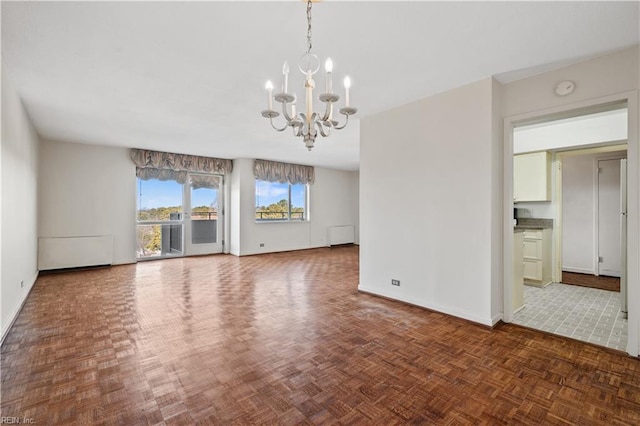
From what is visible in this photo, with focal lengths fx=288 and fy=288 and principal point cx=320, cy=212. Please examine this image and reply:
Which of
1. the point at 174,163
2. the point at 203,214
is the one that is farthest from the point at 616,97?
the point at 203,214

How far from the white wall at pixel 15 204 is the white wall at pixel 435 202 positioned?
375cm

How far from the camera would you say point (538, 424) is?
1536 mm

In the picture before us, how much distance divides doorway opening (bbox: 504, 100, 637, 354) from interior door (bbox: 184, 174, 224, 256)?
6318 millimetres

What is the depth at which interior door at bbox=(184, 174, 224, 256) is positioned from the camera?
6.87 meters

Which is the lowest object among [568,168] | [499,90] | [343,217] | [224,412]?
[224,412]

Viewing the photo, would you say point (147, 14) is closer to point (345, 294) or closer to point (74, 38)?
point (74, 38)

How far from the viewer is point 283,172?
7.77 meters

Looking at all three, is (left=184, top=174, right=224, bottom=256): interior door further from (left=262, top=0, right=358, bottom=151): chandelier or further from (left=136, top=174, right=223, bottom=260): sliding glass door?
(left=262, top=0, right=358, bottom=151): chandelier

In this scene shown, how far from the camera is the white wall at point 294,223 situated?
7.14 meters

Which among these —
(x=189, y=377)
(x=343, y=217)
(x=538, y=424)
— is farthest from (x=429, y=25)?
(x=343, y=217)

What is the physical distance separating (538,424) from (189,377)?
211 cm

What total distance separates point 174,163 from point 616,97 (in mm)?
6965

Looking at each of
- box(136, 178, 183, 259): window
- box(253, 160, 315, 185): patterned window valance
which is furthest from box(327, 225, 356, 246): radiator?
box(136, 178, 183, 259): window

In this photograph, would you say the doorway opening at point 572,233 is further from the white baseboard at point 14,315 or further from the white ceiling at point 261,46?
the white baseboard at point 14,315
